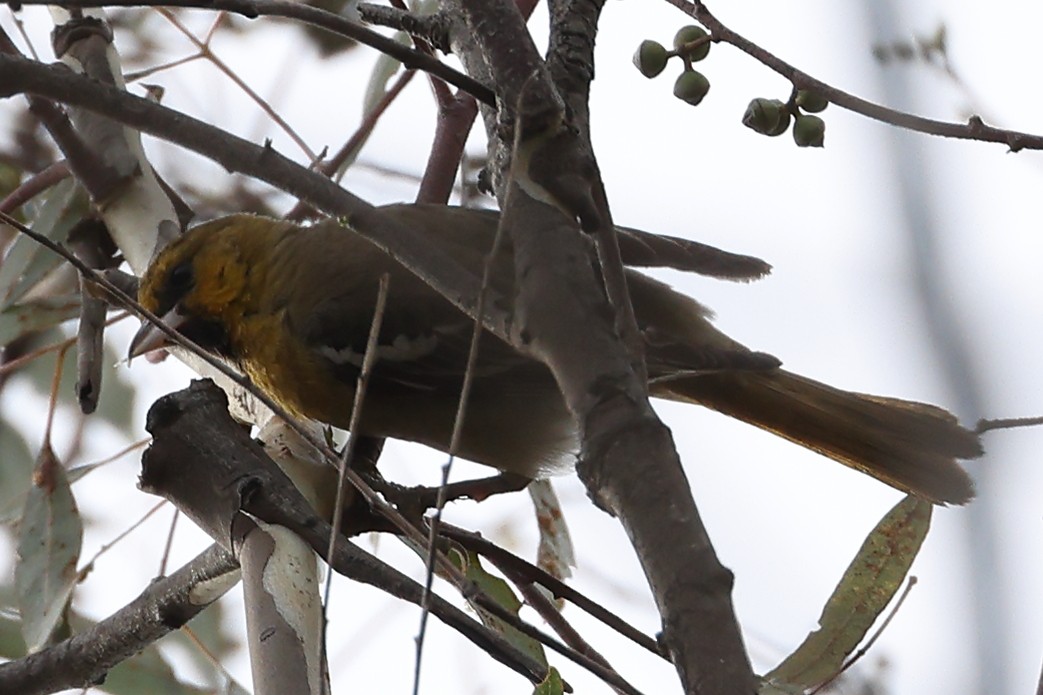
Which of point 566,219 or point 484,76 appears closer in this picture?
point 566,219

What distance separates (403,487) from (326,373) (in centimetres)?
29

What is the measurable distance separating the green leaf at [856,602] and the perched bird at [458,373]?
41 cm

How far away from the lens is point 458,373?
261 centimetres

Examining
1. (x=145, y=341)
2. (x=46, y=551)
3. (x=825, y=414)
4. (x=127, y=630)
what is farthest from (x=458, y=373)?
(x=127, y=630)

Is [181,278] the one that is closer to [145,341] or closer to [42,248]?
[145,341]

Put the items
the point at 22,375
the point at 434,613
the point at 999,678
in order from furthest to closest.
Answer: the point at 22,375 < the point at 434,613 < the point at 999,678

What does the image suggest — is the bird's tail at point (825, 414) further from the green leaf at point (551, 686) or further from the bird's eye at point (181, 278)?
the green leaf at point (551, 686)

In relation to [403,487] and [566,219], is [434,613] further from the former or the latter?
[403,487]

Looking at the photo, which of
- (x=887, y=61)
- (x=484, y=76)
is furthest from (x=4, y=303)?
(x=887, y=61)

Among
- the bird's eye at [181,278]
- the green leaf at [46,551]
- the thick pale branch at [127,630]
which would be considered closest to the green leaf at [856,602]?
the thick pale branch at [127,630]

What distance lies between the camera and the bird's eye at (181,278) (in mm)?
2684

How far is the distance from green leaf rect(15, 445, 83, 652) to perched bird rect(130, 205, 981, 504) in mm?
311

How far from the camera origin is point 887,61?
3.24ft

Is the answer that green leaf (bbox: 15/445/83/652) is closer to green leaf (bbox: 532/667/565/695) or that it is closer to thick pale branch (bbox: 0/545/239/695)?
thick pale branch (bbox: 0/545/239/695)
